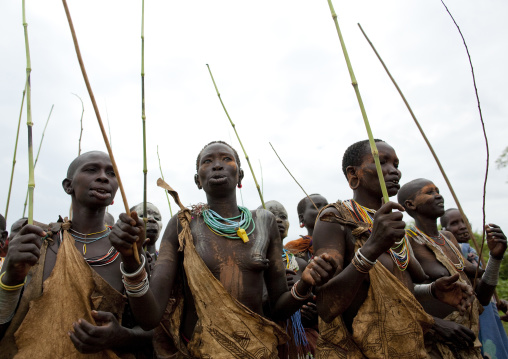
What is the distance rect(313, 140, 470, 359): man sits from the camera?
2.49m

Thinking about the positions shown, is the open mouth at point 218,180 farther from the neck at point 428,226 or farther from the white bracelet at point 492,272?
the white bracelet at point 492,272

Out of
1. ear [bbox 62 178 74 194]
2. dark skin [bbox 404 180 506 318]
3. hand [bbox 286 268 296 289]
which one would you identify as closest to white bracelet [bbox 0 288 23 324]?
ear [bbox 62 178 74 194]

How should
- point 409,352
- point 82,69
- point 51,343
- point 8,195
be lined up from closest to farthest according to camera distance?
point 82,69
point 51,343
point 409,352
point 8,195

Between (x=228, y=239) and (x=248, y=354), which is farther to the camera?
(x=228, y=239)

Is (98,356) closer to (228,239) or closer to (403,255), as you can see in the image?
(228,239)

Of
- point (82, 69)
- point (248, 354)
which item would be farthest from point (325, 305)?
point (82, 69)

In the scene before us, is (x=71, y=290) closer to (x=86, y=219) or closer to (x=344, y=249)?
(x=86, y=219)

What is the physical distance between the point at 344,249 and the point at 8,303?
81.4 inches

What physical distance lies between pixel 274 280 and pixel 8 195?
1.97m

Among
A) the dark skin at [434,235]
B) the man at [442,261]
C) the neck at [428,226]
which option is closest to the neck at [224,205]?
the man at [442,261]

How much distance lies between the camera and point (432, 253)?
3.88 metres

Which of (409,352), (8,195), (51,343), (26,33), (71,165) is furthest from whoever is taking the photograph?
(71,165)

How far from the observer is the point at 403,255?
123 inches

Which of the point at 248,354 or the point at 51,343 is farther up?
the point at 51,343
